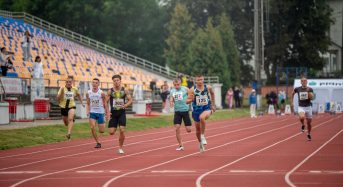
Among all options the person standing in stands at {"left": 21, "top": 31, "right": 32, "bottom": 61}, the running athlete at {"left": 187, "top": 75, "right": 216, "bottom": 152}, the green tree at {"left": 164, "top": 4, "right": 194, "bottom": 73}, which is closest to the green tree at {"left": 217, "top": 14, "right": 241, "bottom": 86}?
the green tree at {"left": 164, "top": 4, "right": 194, "bottom": 73}

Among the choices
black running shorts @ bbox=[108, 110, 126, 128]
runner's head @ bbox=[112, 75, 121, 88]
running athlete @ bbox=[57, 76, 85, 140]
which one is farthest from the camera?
running athlete @ bbox=[57, 76, 85, 140]

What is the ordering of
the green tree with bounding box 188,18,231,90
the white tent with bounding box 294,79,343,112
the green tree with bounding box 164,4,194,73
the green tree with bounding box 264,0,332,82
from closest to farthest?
the white tent with bounding box 294,79,343,112, the green tree with bounding box 188,18,231,90, the green tree with bounding box 164,4,194,73, the green tree with bounding box 264,0,332,82

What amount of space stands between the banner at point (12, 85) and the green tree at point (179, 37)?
37631 millimetres

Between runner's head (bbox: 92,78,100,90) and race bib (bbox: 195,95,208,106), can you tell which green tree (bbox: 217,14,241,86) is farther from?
race bib (bbox: 195,95,208,106)

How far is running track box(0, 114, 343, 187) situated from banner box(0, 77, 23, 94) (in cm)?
633

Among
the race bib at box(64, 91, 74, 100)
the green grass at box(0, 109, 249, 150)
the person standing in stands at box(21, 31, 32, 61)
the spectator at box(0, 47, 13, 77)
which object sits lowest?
the green grass at box(0, 109, 249, 150)

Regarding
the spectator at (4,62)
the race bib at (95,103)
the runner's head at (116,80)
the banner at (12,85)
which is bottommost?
the race bib at (95,103)

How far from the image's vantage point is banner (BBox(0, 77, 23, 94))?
3079cm

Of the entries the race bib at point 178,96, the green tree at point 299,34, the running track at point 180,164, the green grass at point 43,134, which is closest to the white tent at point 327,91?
the green tree at point 299,34

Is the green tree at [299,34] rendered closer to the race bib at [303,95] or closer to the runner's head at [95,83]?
the race bib at [303,95]

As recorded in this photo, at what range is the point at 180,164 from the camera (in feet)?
54.9

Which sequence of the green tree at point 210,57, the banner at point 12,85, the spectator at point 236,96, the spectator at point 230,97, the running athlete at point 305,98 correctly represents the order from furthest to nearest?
the green tree at point 210,57
the spectator at point 236,96
the spectator at point 230,97
the banner at point 12,85
the running athlete at point 305,98

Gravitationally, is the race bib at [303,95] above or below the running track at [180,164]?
above

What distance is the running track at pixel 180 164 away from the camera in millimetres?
13461
